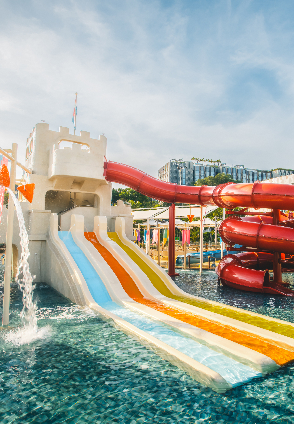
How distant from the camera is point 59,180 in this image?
50.1 feet

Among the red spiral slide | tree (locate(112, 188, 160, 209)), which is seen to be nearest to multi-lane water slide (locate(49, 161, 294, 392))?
the red spiral slide

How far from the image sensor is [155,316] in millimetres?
8141

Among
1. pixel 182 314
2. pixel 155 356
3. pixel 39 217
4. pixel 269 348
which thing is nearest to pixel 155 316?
pixel 182 314

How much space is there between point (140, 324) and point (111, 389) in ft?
9.51

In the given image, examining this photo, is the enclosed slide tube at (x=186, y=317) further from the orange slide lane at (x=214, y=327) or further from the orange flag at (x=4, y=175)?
the orange flag at (x=4, y=175)

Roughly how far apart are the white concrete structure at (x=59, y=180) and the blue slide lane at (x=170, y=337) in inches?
132

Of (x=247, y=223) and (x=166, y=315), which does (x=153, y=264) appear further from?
(x=166, y=315)

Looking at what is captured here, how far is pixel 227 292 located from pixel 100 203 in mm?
8582

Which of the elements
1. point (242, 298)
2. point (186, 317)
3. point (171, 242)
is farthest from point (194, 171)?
point (186, 317)

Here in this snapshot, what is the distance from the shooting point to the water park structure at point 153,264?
6.07 m

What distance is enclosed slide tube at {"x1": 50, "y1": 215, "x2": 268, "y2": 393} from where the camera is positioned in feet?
16.9

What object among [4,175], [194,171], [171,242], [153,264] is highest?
[194,171]

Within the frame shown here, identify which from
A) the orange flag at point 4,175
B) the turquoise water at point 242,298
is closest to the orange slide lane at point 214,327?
the turquoise water at point 242,298

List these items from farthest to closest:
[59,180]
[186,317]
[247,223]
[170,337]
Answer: [59,180], [247,223], [186,317], [170,337]
